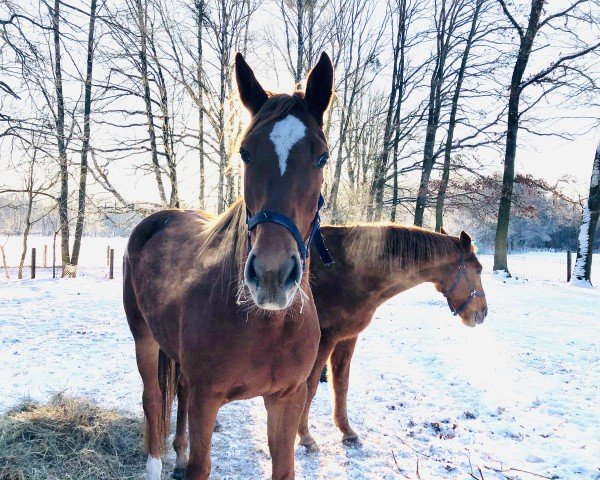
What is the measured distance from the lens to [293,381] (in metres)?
2.09

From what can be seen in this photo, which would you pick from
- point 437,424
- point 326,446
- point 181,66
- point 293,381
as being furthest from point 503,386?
point 181,66

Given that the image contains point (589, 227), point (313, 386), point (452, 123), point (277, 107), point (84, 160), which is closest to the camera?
point (277, 107)

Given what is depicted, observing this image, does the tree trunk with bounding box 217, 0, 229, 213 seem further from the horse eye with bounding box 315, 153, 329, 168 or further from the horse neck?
the horse eye with bounding box 315, 153, 329, 168

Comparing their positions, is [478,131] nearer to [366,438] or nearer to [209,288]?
[366,438]

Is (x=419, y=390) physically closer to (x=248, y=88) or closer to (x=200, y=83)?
(x=248, y=88)

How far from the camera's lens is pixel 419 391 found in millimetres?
5105

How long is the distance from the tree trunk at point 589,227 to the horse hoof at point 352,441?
538 inches

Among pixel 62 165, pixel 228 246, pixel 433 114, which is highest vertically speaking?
pixel 433 114

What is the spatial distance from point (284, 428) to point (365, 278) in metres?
2.10

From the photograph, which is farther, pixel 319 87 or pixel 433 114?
pixel 433 114

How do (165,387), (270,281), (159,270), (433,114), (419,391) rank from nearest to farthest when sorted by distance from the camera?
1. (270,281)
2. (159,270)
3. (165,387)
4. (419,391)
5. (433,114)

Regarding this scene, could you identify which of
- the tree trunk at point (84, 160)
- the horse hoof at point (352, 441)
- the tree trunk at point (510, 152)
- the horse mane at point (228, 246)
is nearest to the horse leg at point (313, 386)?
the horse hoof at point (352, 441)

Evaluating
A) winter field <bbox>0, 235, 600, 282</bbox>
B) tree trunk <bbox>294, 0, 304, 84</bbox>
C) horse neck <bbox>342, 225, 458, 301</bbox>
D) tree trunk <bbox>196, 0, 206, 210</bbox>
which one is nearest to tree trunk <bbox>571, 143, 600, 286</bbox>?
winter field <bbox>0, 235, 600, 282</bbox>

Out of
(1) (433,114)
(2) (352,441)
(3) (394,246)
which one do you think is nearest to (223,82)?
(1) (433,114)
